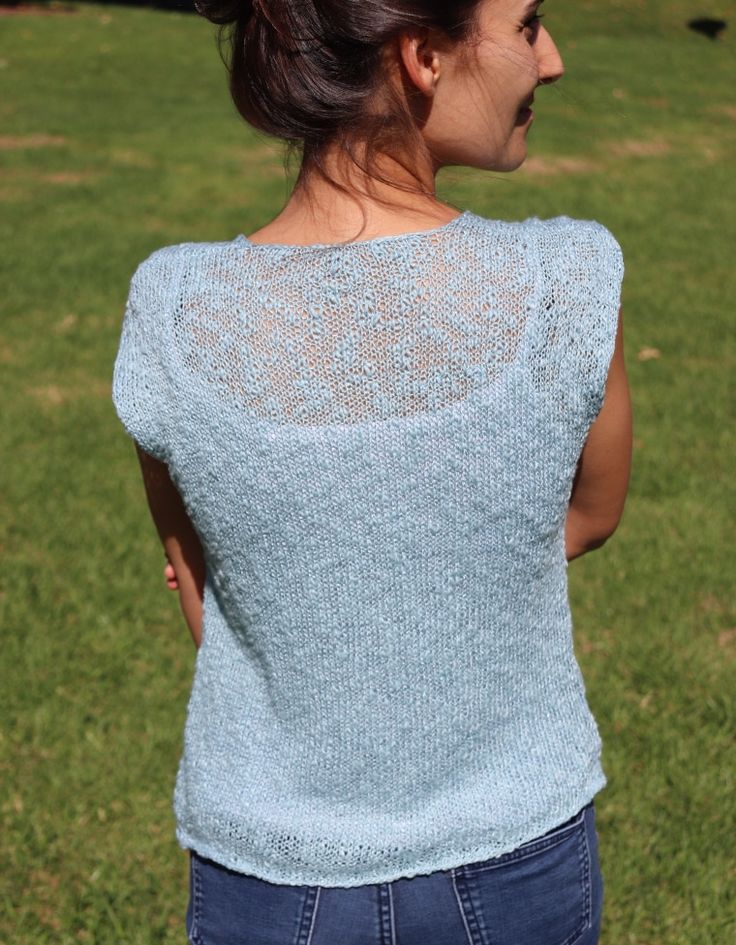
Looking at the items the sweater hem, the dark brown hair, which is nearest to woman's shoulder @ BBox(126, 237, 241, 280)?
the dark brown hair

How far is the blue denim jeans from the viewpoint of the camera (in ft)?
4.66

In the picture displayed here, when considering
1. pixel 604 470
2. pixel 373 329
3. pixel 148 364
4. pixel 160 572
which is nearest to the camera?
pixel 373 329

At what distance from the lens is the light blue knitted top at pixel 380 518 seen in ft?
4.17

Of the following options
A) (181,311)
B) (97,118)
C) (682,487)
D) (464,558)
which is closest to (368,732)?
(464,558)

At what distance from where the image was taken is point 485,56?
1.35 m

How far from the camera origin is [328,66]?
1.30 m

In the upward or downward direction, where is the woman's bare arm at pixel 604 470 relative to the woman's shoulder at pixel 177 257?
downward

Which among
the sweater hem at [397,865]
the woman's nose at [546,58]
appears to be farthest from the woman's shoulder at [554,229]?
the sweater hem at [397,865]

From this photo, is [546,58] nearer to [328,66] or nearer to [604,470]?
[328,66]

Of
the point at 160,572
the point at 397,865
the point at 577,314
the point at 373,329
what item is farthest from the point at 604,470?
the point at 160,572

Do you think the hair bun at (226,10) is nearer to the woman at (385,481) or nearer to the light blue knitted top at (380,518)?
the woman at (385,481)

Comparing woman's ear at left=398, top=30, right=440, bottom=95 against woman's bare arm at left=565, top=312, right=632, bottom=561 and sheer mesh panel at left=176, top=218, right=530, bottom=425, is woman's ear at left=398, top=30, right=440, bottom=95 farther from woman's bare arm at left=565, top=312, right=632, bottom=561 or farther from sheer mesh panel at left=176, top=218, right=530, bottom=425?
woman's bare arm at left=565, top=312, right=632, bottom=561

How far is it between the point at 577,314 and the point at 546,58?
1.21 feet

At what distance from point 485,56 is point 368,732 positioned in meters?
0.76
